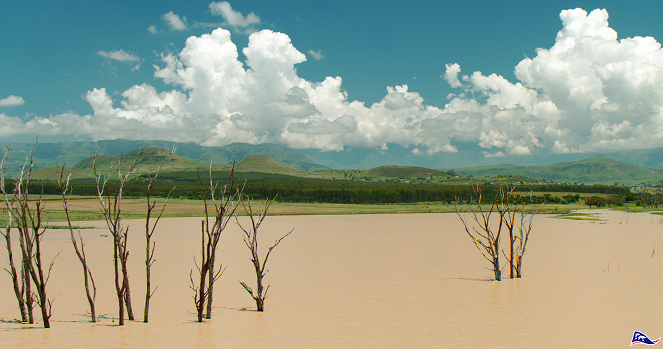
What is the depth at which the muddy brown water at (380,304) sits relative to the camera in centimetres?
1020

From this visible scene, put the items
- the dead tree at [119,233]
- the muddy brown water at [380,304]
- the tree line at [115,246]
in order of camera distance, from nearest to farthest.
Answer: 1. the dead tree at [119,233]
2. the tree line at [115,246]
3. the muddy brown water at [380,304]

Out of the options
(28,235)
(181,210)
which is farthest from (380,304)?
(181,210)

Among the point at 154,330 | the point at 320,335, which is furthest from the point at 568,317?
the point at 154,330

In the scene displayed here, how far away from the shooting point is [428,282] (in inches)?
681

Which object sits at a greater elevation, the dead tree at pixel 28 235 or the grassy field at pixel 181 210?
the dead tree at pixel 28 235

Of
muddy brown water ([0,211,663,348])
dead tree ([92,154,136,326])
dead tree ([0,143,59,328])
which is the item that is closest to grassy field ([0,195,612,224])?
muddy brown water ([0,211,663,348])

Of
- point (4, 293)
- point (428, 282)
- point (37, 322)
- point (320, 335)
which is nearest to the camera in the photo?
point (320, 335)

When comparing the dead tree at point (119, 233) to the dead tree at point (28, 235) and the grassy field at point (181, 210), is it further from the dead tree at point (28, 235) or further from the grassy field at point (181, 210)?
the grassy field at point (181, 210)

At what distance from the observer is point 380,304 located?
13.9 metres

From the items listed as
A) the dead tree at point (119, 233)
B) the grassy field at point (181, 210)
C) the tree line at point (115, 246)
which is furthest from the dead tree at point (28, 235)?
the grassy field at point (181, 210)

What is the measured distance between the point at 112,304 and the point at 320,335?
817 centimetres

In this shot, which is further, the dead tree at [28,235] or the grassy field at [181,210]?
the grassy field at [181,210]

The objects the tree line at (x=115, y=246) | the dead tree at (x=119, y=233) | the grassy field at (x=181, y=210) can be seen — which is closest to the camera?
the dead tree at (x=119, y=233)

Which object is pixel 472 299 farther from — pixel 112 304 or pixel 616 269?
pixel 112 304
